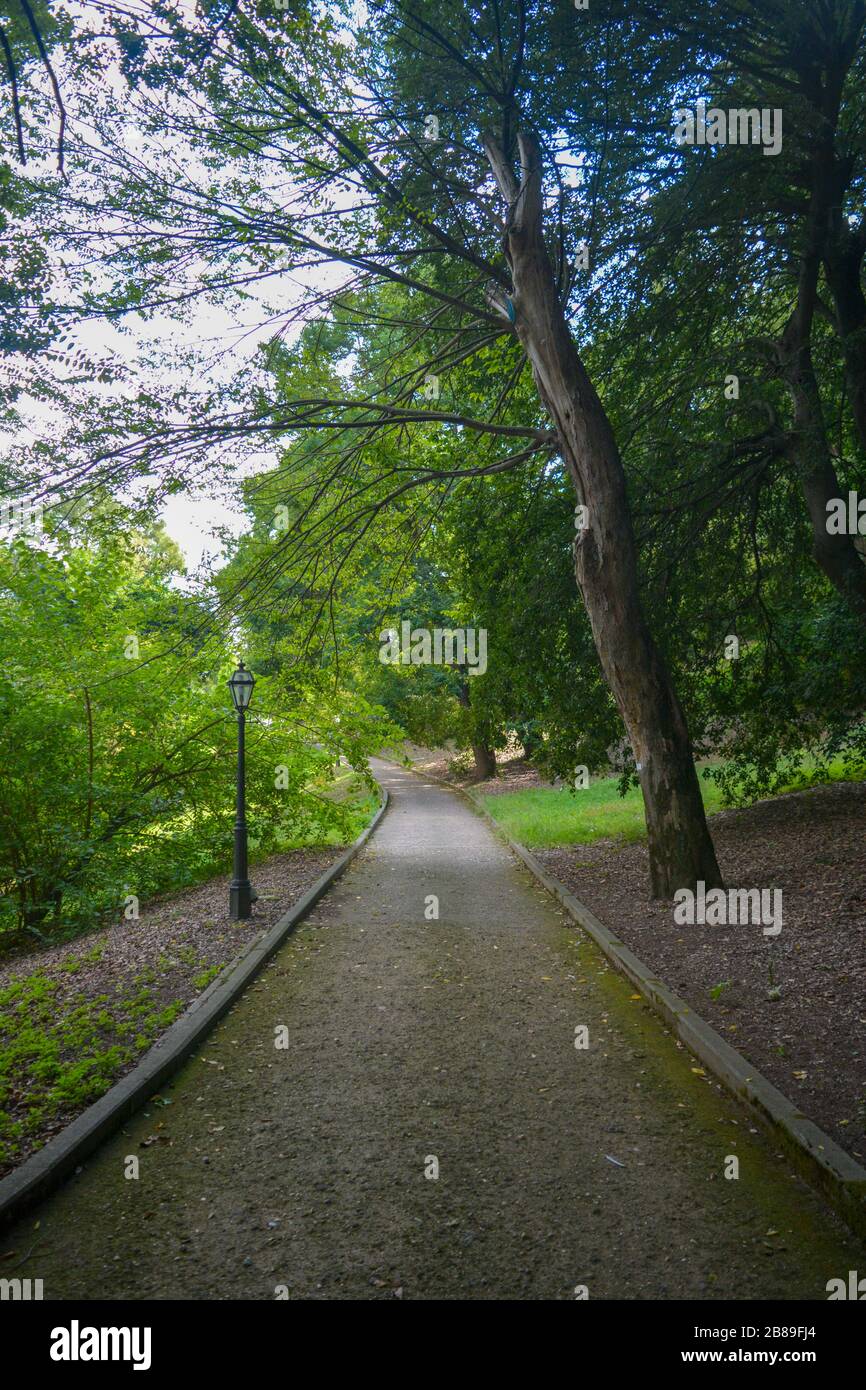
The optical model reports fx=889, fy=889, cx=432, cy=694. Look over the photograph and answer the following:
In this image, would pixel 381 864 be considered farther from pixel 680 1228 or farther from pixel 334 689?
pixel 680 1228

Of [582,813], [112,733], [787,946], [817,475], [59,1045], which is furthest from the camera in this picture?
[582,813]

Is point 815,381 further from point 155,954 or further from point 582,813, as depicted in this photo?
point 582,813

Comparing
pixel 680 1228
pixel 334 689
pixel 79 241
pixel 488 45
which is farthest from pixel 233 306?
pixel 680 1228

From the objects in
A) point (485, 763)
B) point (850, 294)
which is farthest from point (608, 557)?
point (485, 763)

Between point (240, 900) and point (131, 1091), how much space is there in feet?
18.3

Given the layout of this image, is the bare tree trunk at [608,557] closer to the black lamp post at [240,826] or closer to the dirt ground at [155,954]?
the black lamp post at [240,826]

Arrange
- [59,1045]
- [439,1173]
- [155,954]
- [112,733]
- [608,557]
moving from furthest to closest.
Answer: [112,733], [608,557], [155,954], [59,1045], [439,1173]

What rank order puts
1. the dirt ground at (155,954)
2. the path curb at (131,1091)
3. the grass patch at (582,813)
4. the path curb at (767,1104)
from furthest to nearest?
the grass patch at (582,813) < the dirt ground at (155,954) < the path curb at (131,1091) < the path curb at (767,1104)

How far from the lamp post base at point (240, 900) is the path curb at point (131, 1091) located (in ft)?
4.08

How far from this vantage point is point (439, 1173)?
459 centimetres

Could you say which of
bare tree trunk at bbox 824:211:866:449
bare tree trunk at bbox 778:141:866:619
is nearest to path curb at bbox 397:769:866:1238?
bare tree trunk at bbox 778:141:866:619

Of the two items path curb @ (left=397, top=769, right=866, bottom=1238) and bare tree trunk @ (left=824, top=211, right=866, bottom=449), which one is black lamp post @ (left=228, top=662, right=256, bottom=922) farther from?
bare tree trunk @ (left=824, top=211, right=866, bottom=449)

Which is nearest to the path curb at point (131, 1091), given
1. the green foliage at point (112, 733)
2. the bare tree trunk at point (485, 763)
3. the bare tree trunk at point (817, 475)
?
the green foliage at point (112, 733)

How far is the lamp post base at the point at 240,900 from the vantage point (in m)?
11.1
